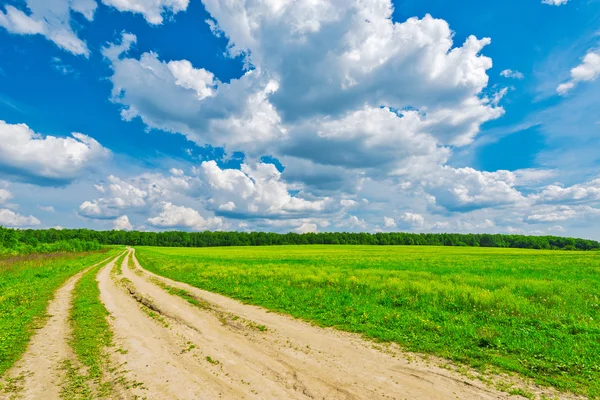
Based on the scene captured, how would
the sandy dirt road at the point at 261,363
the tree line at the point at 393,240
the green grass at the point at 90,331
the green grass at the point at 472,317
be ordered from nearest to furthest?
the sandy dirt road at the point at 261,363
the green grass at the point at 472,317
the green grass at the point at 90,331
the tree line at the point at 393,240

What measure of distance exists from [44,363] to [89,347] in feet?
4.28

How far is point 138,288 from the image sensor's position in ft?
70.8

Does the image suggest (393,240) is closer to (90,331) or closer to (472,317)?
(472,317)

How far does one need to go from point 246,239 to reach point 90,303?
6920 inches

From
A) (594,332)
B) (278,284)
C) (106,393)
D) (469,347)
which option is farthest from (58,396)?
(594,332)

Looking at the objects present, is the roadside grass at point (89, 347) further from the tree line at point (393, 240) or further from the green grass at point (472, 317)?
the tree line at point (393, 240)

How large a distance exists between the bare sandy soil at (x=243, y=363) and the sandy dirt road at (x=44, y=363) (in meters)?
0.03

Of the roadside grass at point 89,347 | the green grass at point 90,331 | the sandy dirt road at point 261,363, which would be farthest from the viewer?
the green grass at point 90,331

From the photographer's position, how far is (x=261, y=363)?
855 centimetres

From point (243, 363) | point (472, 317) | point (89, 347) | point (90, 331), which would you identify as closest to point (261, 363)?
point (243, 363)

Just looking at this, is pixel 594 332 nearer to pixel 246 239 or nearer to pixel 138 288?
pixel 138 288

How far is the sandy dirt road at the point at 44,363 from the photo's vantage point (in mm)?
7141

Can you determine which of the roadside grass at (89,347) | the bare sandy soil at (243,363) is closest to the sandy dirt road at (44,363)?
the bare sandy soil at (243,363)

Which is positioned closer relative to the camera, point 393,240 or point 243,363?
point 243,363
